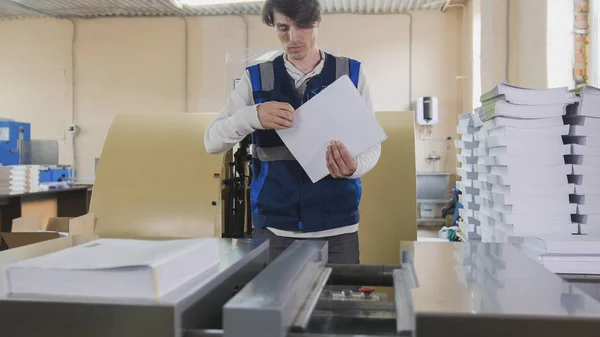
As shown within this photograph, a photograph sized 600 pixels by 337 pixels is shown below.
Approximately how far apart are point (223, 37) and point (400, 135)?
4470 millimetres

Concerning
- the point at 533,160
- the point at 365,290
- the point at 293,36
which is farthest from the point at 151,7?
the point at 365,290

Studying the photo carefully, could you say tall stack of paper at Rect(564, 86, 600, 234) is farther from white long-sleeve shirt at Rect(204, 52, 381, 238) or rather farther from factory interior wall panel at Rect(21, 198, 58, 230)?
factory interior wall panel at Rect(21, 198, 58, 230)

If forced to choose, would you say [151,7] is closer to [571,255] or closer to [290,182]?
[290,182]

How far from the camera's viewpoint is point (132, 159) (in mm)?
2572

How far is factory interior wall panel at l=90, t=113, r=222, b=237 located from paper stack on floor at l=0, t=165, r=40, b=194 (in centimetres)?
154

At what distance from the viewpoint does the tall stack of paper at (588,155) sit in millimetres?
1498

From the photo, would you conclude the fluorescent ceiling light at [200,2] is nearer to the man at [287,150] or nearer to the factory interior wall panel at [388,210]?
the factory interior wall panel at [388,210]

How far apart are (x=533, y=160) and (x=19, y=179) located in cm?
362

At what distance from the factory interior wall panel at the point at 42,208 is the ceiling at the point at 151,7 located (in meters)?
2.66

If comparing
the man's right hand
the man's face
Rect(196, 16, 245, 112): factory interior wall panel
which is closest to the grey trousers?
the man's right hand

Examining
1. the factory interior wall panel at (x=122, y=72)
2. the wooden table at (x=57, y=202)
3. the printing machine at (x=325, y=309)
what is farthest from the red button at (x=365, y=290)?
the factory interior wall panel at (x=122, y=72)

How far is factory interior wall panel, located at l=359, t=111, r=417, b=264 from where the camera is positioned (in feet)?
7.34

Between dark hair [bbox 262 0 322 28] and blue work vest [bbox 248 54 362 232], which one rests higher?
dark hair [bbox 262 0 322 28]

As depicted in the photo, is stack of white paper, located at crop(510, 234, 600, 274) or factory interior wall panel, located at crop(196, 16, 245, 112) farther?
factory interior wall panel, located at crop(196, 16, 245, 112)
